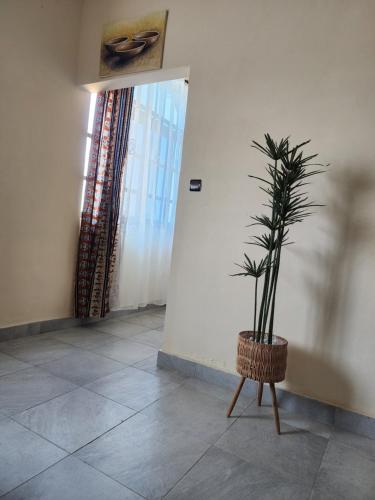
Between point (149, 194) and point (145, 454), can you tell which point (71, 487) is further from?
point (149, 194)

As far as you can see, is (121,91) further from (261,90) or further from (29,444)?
(29,444)

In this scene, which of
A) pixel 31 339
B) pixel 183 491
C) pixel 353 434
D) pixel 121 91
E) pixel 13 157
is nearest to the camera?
pixel 183 491

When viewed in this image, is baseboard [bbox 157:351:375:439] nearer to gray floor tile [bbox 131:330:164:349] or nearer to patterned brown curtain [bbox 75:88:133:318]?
gray floor tile [bbox 131:330:164:349]

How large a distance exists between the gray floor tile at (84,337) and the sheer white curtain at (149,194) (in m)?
0.52

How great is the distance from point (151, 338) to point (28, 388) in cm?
133

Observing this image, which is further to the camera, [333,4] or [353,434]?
[333,4]

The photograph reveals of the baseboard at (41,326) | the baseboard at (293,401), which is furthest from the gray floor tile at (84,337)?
the baseboard at (293,401)

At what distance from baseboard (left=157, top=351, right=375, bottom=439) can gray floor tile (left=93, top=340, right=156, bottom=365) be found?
239 mm

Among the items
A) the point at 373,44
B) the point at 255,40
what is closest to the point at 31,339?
the point at 255,40

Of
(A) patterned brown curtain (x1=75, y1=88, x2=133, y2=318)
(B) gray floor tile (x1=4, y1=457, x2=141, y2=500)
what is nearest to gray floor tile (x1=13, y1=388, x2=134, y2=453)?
(B) gray floor tile (x1=4, y1=457, x2=141, y2=500)

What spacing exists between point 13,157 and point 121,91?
4.14ft

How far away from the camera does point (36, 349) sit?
2.59 metres

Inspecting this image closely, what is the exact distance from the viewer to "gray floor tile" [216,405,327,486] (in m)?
1.51

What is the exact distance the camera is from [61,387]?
203 centimetres
